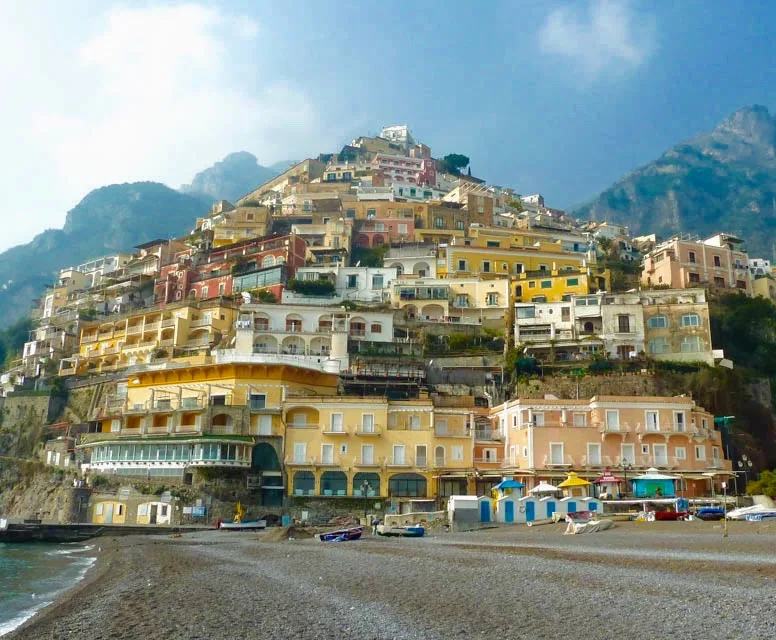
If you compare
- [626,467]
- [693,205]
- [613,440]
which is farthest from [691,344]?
[693,205]

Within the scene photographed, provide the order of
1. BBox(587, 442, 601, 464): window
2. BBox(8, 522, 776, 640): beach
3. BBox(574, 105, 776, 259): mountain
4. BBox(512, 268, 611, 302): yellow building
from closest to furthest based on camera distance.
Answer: BBox(8, 522, 776, 640): beach
BBox(587, 442, 601, 464): window
BBox(512, 268, 611, 302): yellow building
BBox(574, 105, 776, 259): mountain

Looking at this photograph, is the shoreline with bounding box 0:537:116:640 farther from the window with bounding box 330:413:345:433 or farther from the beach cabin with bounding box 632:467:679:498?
the beach cabin with bounding box 632:467:679:498

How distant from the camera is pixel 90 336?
7156 centimetres

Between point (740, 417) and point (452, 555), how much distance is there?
1362 inches

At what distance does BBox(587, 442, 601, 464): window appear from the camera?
44.1 metres

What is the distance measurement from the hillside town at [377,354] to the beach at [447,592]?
17.1 metres

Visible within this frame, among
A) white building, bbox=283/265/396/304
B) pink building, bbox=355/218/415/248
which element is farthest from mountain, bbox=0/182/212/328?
white building, bbox=283/265/396/304

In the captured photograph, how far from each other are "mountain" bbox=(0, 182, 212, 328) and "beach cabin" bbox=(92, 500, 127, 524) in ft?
405

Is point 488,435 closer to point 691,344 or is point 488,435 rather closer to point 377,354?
point 377,354

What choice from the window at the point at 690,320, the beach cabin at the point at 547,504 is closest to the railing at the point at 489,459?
the beach cabin at the point at 547,504

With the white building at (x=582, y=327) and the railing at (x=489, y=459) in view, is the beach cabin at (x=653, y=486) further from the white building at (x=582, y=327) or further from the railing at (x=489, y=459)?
the white building at (x=582, y=327)

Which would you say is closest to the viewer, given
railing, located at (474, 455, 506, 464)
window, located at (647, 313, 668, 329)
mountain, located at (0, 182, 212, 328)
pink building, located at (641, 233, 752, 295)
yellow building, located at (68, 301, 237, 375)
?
railing, located at (474, 455, 506, 464)

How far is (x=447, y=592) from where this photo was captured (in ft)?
53.5

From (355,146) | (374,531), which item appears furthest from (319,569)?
(355,146)
